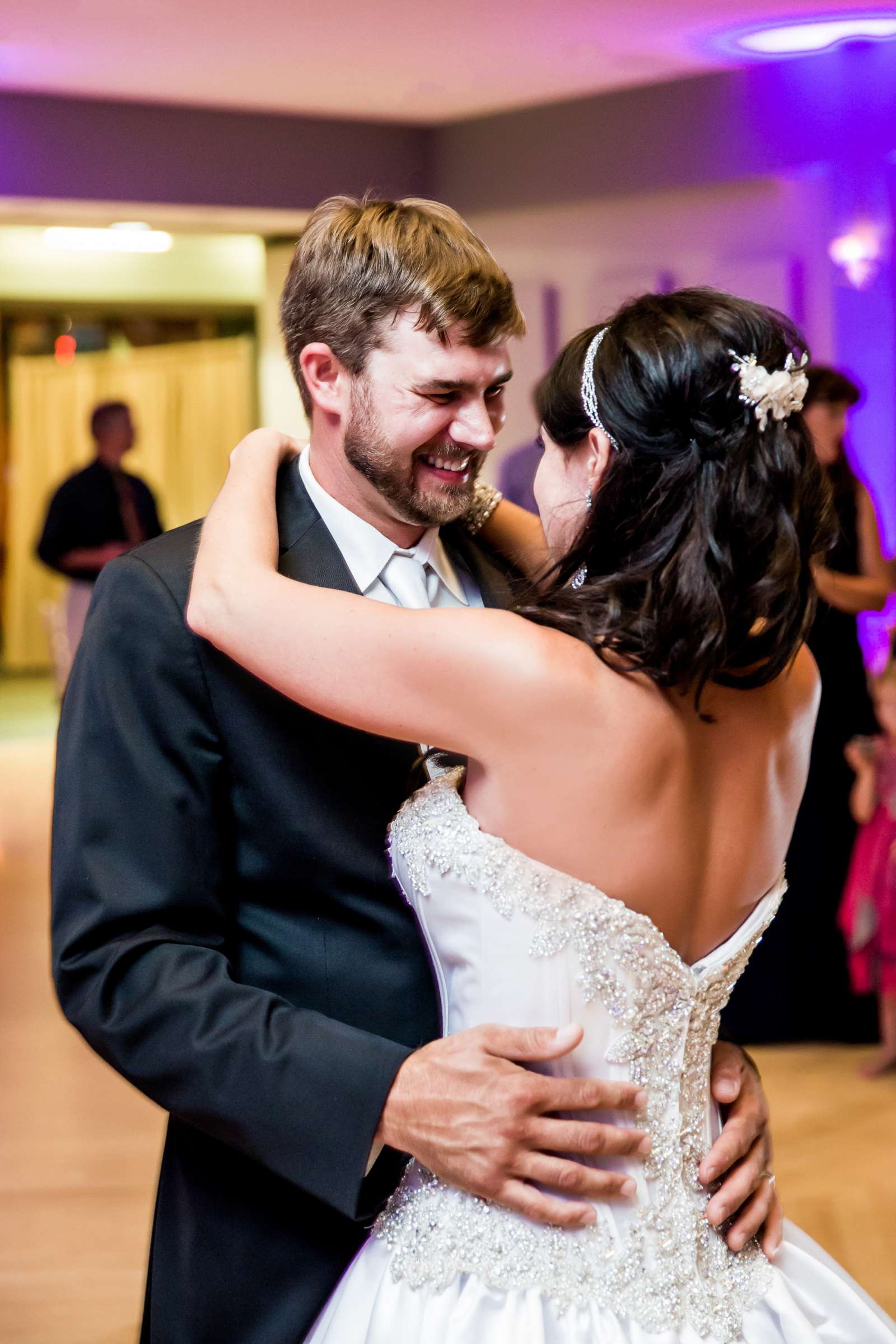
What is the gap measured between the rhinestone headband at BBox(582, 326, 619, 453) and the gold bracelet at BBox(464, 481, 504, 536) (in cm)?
51

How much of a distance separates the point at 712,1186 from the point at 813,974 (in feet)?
11.2

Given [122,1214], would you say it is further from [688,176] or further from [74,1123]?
[688,176]

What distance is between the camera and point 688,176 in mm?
6293

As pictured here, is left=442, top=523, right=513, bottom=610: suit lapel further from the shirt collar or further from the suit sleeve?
the suit sleeve

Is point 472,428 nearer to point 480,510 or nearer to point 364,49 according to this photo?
point 480,510

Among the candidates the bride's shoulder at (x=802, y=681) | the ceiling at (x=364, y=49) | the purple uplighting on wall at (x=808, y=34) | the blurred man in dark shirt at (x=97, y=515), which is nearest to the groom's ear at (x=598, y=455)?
the bride's shoulder at (x=802, y=681)

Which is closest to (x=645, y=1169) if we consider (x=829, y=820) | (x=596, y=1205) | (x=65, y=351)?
(x=596, y=1205)

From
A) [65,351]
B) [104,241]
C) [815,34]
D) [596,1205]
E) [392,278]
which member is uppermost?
[815,34]

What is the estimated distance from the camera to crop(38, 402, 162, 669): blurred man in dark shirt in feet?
26.5

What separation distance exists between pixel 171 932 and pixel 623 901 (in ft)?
1.44

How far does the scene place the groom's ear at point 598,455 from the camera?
1.42 metres

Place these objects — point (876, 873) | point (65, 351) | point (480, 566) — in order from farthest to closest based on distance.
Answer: point (65, 351)
point (876, 873)
point (480, 566)

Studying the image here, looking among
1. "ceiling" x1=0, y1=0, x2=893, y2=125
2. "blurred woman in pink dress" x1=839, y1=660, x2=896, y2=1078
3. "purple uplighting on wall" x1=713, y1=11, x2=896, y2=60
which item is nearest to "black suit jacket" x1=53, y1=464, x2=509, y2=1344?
"blurred woman in pink dress" x1=839, y1=660, x2=896, y2=1078

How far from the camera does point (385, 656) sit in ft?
4.42
